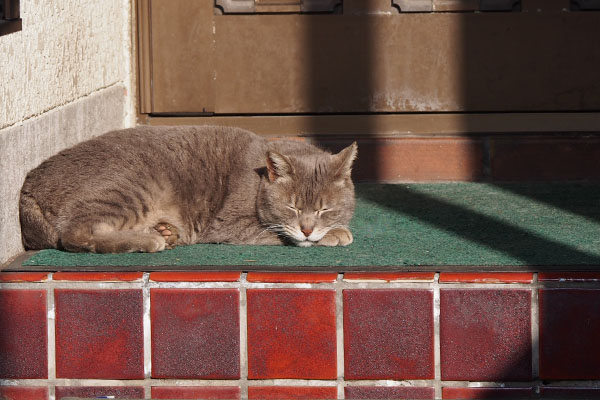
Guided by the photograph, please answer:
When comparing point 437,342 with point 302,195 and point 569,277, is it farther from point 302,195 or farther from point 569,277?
point 302,195

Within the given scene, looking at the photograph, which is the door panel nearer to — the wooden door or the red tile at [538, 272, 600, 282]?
the wooden door

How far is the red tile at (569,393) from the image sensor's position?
330cm

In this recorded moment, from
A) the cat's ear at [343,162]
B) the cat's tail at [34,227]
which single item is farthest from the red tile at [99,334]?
the cat's ear at [343,162]

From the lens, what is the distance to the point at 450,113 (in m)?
5.23

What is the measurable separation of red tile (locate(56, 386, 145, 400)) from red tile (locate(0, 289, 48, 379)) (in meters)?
0.09

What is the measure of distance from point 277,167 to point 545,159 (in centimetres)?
165

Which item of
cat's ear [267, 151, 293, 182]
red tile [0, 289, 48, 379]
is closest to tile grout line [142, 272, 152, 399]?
red tile [0, 289, 48, 379]

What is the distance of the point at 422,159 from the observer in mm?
5168

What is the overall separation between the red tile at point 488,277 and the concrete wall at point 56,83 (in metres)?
1.55

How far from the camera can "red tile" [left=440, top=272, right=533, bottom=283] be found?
3301mm

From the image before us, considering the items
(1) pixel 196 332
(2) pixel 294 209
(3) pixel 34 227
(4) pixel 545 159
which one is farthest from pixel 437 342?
(4) pixel 545 159

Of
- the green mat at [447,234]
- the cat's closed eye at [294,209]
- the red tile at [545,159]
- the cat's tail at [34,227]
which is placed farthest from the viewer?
the red tile at [545,159]

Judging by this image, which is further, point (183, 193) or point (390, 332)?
point (183, 193)

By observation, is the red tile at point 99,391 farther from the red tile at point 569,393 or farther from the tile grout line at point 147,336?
the red tile at point 569,393
